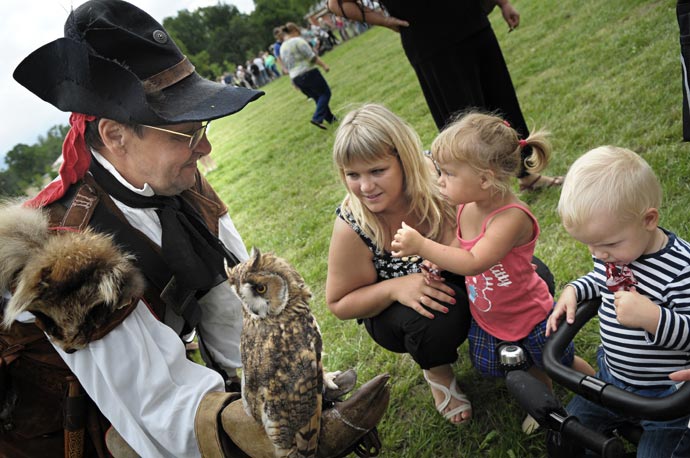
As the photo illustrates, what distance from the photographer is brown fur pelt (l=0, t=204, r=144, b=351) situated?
62.5 inches

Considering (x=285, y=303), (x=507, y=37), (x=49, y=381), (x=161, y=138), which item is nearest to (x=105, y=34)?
(x=161, y=138)

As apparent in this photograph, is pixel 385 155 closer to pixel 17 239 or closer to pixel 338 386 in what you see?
pixel 338 386

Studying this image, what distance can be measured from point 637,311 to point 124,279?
67.7 inches

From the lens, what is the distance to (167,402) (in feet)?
5.83

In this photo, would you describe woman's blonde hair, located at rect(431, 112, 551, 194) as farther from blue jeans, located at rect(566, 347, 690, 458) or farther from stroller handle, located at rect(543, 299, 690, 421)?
blue jeans, located at rect(566, 347, 690, 458)

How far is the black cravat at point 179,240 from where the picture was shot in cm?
199

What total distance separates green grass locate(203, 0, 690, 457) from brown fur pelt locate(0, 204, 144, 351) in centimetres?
169

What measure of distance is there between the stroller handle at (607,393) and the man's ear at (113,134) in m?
1.86

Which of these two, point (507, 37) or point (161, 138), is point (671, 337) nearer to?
point (161, 138)

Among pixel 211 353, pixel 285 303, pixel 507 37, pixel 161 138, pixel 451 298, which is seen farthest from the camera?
pixel 507 37

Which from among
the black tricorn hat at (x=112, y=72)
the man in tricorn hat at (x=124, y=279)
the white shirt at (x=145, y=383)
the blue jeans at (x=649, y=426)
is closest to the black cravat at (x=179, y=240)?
the man in tricorn hat at (x=124, y=279)

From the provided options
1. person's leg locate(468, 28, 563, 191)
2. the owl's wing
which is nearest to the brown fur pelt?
the owl's wing

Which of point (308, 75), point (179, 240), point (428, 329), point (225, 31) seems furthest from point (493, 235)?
point (225, 31)

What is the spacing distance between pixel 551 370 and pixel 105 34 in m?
2.03
